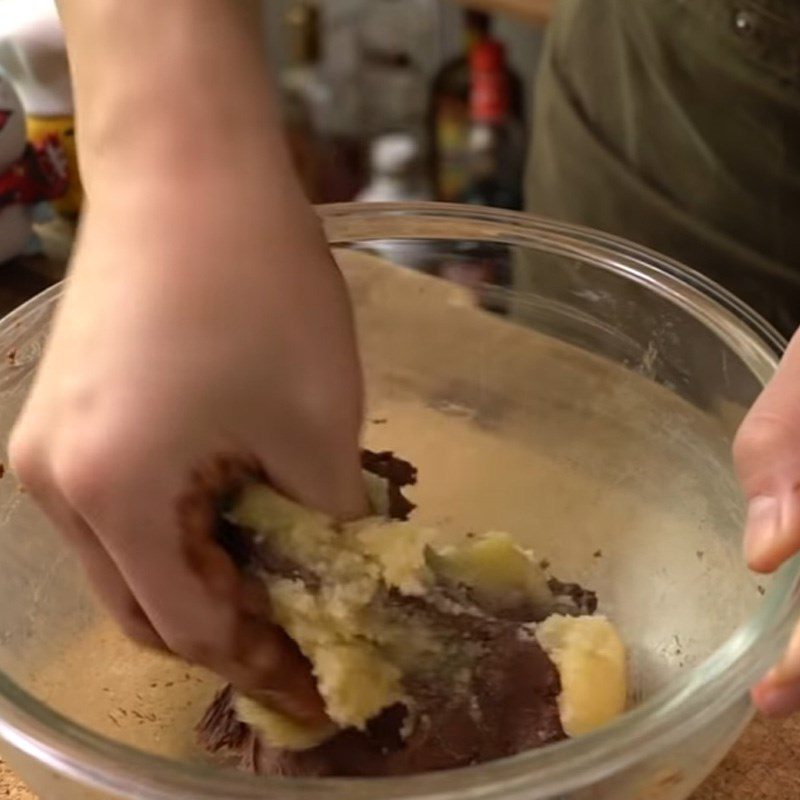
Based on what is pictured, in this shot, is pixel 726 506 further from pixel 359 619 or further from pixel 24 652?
pixel 24 652

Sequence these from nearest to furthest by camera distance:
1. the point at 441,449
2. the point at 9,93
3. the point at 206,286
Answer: the point at 206,286 → the point at 441,449 → the point at 9,93

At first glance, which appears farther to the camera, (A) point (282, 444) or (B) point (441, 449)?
(B) point (441, 449)

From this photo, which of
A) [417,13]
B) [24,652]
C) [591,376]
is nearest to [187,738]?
[24,652]

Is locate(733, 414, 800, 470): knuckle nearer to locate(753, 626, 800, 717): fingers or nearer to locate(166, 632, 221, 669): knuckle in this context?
locate(753, 626, 800, 717): fingers

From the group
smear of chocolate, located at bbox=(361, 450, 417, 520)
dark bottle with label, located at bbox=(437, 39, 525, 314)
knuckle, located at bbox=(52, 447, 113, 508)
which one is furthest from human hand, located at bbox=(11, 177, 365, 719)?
dark bottle with label, located at bbox=(437, 39, 525, 314)

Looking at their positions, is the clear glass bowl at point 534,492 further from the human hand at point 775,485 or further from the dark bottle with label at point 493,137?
the dark bottle with label at point 493,137

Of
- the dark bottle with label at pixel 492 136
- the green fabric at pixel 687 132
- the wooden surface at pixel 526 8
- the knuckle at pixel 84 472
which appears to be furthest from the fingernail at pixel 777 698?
the dark bottle with label at pixel 492 136

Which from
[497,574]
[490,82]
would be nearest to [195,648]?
[497,574]
